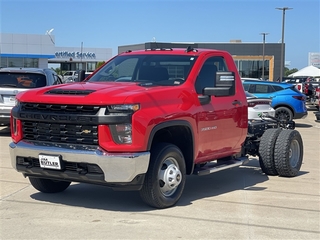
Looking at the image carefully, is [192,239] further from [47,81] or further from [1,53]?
[1,53]

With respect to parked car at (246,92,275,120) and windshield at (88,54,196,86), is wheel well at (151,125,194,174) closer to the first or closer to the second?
windshield at (88,54,196,86)

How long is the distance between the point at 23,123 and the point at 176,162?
78.2 inches

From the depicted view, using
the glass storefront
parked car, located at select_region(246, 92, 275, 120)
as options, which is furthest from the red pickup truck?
the glass storefront

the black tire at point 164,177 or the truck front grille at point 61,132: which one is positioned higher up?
the truck front grille at point 61,132

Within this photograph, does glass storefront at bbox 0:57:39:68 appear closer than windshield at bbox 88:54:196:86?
No

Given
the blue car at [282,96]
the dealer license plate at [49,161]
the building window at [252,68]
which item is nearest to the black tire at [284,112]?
the blue car at [282,96]

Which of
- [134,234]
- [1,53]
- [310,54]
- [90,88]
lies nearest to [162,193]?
[134,234]

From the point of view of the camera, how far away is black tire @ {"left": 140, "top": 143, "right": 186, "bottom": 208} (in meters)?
6.15

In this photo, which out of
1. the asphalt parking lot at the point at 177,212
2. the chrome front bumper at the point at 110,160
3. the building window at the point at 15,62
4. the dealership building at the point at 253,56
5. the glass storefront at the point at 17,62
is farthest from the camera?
the dealership building at the point at 253,56

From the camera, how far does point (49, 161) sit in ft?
19.9

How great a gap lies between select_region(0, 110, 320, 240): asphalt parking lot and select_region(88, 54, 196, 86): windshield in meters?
1.64

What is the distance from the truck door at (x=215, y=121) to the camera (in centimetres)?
700

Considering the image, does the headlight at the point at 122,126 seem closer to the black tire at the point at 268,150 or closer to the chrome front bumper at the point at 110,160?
the chrome front bumper at the point at 110,160

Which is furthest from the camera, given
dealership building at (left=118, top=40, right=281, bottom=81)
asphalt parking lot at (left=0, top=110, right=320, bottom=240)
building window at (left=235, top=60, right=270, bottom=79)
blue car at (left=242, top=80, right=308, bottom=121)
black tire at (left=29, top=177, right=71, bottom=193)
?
dealership building at (left=118, top=40, right=281, bottom=81)
